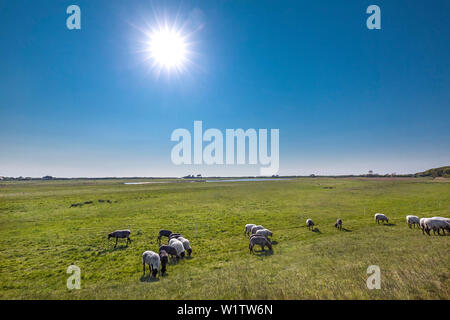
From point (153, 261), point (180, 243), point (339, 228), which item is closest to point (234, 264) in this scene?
point (180, 243)

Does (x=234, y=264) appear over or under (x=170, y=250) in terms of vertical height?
under

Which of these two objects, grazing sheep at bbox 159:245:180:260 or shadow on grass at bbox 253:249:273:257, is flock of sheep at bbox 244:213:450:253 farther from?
grazing sheep at bbox 159:245:180:260

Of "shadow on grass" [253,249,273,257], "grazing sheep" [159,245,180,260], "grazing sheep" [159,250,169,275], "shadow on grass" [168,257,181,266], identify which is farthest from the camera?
"shadow on grass" [253,249,273,257]

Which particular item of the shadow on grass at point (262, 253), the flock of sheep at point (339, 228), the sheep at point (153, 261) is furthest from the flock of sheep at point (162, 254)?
the flock of sheep at point (339, 228)

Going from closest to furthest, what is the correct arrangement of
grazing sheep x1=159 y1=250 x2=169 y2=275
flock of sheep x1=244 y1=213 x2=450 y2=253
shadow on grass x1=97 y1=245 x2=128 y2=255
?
grazing sheep x1=159 y1=250 x2=169 y2=275 → flock of sheep x1=244 y1=213 x2=450 y2=253 → shadow on grass x1=97 y1=245 x2=128 y2=255

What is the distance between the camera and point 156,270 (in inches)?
405

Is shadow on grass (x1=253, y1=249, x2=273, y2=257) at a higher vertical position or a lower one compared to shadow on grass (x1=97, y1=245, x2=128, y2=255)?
higher

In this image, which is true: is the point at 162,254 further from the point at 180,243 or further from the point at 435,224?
the point at 435,224

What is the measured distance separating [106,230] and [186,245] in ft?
43.0

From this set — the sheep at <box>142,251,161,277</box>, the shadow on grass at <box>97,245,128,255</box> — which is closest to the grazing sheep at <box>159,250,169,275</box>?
the sheep at <box>142,251,161,277</box>

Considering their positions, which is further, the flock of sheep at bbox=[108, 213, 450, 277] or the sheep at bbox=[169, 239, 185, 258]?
the sheep at bbox=[169, 239, 185, 258]

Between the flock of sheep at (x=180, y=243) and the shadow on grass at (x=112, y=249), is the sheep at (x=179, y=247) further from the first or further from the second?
the shadow on grass at (x=112, y=249)

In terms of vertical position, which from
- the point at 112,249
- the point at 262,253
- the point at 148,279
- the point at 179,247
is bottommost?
the point at 112,249
